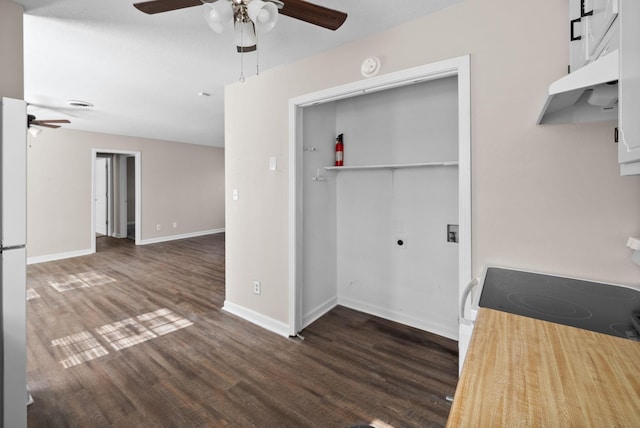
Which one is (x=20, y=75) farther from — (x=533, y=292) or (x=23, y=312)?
(x=533, y=292)

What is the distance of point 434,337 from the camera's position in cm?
256

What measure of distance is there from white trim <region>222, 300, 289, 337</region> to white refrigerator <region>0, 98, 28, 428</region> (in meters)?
1.63

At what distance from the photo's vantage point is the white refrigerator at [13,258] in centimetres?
143

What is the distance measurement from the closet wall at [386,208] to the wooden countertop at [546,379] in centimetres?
177

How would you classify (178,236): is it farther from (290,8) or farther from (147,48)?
(290,8)

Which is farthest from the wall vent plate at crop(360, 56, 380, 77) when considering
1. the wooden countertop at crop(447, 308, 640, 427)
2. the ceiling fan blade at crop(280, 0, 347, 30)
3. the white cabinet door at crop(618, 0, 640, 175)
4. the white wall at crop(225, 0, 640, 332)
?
the wooden countertop at crop(447, 308, 640, 427)

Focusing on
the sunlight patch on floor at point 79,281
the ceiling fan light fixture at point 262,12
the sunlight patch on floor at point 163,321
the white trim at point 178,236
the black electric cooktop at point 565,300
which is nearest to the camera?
the black electric cooktop at point 565,300

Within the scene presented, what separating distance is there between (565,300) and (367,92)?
173cm

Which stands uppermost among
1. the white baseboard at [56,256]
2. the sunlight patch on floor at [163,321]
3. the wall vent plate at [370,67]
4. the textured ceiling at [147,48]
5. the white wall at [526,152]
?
the textured ceiling at [147,48]

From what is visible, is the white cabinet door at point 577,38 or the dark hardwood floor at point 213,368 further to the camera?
the dark hardwood floor at point 213,368

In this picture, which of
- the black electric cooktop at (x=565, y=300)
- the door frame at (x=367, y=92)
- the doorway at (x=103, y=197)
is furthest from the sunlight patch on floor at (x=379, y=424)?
the doorway at (x=103, y=197)

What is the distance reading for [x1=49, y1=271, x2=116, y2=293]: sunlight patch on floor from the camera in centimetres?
384

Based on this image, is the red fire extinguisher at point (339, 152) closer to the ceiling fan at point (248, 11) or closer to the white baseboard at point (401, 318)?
the white baseboard at point (401, 318)

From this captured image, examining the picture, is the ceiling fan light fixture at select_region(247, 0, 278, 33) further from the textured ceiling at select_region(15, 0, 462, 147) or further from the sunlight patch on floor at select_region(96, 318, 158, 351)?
the sunlight patch on floor at select_region(96, 318, 158, 351)
